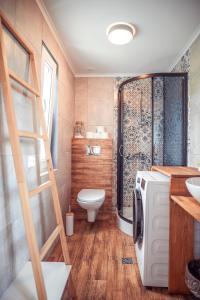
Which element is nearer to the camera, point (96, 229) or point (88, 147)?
point (96, 229)

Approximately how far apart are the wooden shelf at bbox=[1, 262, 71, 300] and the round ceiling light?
228 cm

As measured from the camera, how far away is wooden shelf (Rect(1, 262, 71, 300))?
1137 mm

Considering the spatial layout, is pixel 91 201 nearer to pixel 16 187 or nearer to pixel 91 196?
pixel 91 196

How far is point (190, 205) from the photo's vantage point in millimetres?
1268

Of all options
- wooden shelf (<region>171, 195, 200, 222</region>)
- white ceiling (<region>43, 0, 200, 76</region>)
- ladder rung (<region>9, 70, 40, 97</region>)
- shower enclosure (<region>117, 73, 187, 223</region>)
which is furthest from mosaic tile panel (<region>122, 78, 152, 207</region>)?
ladder rung (<region>9, 70, 40, 97</region>)

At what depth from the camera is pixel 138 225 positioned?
69.9 inches

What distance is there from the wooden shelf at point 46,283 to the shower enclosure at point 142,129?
1612mm

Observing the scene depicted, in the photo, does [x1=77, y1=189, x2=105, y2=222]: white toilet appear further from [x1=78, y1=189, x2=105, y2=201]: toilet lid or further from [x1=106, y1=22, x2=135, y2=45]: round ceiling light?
[x1=106, y1=22, x2=135, y2=45]: round ceiling light

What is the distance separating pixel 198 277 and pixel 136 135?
2.29 metres

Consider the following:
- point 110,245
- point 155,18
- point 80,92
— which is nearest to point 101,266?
point 110,245

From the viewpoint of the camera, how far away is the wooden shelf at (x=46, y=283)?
3.73 ft

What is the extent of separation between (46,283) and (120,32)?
2.35 meters

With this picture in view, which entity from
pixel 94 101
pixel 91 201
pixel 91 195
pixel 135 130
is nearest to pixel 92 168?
pixel 91 195

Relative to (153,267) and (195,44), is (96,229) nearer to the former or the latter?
(153,267)
